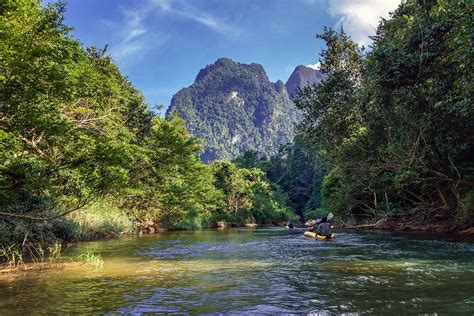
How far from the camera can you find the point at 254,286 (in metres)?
8.67

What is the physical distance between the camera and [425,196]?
28078mm

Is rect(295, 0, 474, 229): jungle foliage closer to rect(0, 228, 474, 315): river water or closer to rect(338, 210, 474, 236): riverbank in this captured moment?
rect(338, 210, 474, 236): riverbank

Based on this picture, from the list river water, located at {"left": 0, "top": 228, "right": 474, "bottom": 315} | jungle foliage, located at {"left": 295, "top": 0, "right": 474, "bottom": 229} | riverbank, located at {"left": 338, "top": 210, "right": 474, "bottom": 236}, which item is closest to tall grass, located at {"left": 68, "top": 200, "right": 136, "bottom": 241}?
river water, located at {"left": 0, "top": 228, "right": 474, "bottom": 315}

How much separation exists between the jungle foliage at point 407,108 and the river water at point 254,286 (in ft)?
22.9

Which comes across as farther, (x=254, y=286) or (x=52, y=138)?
(x=52, y=138)

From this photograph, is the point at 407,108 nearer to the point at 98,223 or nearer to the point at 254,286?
the point at 254,286

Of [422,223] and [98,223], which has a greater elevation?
[98,223]

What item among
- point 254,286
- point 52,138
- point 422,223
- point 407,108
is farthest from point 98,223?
point 422,223

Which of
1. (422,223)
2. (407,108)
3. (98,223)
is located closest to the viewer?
(407,108)

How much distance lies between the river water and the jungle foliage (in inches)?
275

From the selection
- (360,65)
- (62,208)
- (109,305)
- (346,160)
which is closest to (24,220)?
(62,208)

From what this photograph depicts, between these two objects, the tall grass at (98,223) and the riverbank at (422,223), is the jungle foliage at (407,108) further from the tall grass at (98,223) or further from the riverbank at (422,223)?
Answer: the tall grass at (98,223)

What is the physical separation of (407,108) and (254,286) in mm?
13953

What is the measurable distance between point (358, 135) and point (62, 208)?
726 inches
